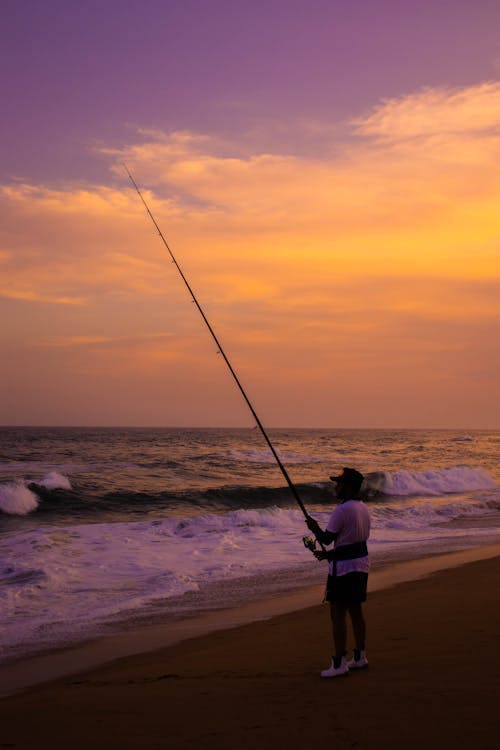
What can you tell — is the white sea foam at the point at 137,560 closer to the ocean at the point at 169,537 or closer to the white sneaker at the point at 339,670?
the ocean at the point at 169,537

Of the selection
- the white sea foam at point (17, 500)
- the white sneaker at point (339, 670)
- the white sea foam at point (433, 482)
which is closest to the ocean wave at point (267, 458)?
the white sea foam at point (433, 482)

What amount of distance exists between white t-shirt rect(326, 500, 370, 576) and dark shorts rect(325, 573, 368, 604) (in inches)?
1.6

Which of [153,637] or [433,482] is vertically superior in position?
[153,637]

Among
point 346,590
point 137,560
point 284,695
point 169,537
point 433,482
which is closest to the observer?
point 284,695

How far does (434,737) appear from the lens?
11.6ft

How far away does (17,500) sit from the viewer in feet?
64.0

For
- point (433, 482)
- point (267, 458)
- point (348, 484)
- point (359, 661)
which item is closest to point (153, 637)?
point (359, 661)

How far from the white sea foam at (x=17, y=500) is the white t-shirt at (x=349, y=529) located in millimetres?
15057

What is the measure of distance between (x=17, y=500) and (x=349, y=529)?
54.4 feet

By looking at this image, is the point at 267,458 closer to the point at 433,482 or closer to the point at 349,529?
the point at 433,482

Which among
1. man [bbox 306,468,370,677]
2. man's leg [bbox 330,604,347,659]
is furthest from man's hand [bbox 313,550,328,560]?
man's leg [bbox 330,604,347,659]

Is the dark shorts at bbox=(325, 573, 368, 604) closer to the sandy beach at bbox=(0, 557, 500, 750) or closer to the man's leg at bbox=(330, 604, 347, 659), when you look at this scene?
the man's leg at bbox=(330, 604, 347, 659)

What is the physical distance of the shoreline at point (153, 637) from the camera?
568cm

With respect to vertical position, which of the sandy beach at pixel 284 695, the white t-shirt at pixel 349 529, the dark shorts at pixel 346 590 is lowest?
the sandy beach at pixel 284 695
